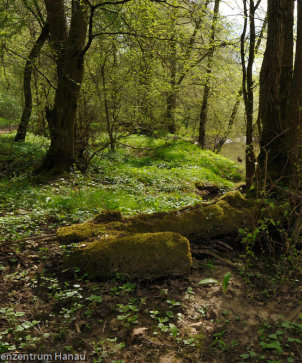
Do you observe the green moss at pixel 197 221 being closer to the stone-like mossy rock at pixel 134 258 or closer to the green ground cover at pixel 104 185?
the stone-like mossy rock at pixel 134 258

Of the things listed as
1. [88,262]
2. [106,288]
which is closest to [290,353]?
[106,288]

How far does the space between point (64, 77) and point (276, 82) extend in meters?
5.50

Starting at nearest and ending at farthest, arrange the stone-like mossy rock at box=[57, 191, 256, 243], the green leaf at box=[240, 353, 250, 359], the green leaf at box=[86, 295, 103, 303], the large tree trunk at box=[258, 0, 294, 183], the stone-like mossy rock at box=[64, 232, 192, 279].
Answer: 1. the green leaf at box=[240, 353, 250, 359]
2. the green leaf at box=[86, 295, 103, 303]
3. the stone-like mossy rock at box=[64, 232, 192, 279]
4. the stone-like mossy rock at box=[57, 191, 256, 243]
5. the large tree trunk at box=[258, 0, 294, 183]

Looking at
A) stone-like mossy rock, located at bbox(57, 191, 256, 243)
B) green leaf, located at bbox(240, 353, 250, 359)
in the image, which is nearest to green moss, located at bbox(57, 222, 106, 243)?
stone-like mossy rock, located at bbox(57, 191, 256, 243)

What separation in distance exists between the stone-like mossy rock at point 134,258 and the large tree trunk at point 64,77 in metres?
5.11

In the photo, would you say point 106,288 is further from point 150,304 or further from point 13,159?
point 13,159

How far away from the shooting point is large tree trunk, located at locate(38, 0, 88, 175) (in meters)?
8.23

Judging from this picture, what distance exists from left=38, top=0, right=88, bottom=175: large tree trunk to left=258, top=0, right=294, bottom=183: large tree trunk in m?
4.82

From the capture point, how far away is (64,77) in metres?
8.30

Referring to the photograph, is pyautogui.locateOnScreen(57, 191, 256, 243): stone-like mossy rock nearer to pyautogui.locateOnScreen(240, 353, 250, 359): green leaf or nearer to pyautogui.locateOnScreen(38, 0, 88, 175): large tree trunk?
pyautogui.locateOnScreen(240, 353, 250, 359): green leaf

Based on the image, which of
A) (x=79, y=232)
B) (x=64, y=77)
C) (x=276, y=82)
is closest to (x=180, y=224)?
(x=79, y=232)

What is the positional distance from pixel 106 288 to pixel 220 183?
8879 mm

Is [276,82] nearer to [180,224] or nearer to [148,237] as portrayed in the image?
[180,224]

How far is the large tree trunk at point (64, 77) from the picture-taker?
8234 mm
